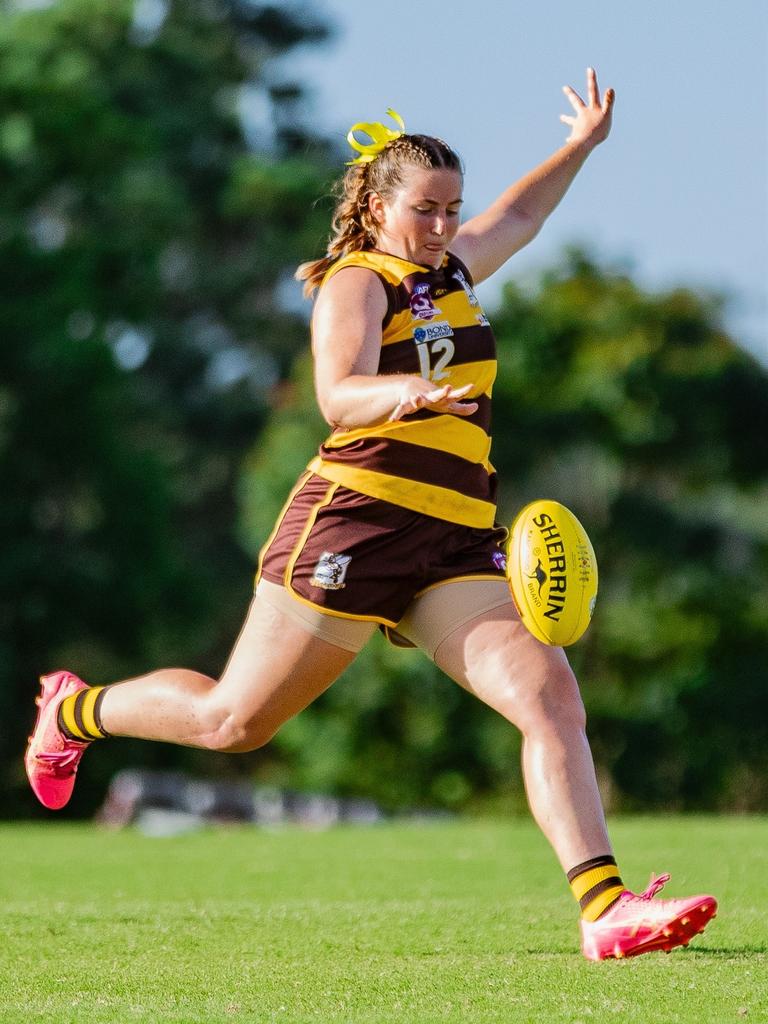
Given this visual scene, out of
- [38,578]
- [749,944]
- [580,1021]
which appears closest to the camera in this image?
[580,1021]

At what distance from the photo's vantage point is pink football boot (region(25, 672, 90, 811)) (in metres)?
5.55

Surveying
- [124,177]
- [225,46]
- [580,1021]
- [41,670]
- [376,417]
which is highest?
[225,46]

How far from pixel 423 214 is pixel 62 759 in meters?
2.19

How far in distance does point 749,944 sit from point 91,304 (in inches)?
987

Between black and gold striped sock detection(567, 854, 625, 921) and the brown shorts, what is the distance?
33.9 inches

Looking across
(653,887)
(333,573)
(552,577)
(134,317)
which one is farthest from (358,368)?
(134,317)

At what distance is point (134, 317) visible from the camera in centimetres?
3080

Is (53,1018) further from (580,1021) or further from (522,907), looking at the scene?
(522,907)

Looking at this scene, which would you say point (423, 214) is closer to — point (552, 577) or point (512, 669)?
point (552, 577)

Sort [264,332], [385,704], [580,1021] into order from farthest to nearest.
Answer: [264,332] → [385,704] → [580,1021]

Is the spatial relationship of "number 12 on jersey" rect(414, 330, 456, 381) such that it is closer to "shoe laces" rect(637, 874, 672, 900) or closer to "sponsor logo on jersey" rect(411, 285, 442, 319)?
"sponsor logo on jersey" rect(411, 285, 442, 319)


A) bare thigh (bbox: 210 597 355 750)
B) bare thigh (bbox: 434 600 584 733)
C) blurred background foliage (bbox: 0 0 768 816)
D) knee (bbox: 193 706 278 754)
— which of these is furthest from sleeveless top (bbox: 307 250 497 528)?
blurred background foliage (bbox: 0 0 768 816)

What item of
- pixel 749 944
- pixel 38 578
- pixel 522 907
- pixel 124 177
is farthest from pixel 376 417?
pixel 124 177

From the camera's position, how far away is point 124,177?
3141 cm
